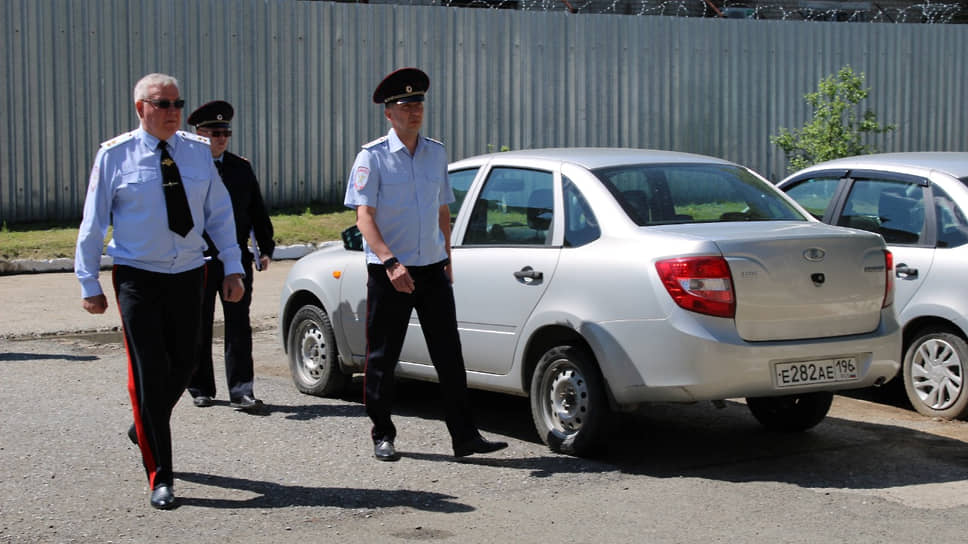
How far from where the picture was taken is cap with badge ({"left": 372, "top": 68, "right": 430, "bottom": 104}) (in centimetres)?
666

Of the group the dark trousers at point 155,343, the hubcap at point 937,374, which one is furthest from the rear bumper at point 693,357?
the dark trousers at point 155,343

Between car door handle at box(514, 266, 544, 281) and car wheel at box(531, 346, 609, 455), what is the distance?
1.28ft

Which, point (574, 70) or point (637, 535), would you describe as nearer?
point (637, 535)

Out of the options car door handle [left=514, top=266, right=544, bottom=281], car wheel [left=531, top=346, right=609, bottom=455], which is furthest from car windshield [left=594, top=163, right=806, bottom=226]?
car wheel [left=531, top=346, right=609, bottom=455]

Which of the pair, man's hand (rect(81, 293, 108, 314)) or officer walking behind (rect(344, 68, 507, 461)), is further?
officer walking behind (rect(344, 68, 507, 461))

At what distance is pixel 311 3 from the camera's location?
18562 millimetres

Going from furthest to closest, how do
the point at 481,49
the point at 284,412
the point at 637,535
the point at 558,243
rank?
the point at 481,49
the point at 284,412
the point at 558,243
the point at 637,535

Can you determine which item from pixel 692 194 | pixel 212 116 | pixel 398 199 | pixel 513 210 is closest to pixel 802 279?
pixel 692 194

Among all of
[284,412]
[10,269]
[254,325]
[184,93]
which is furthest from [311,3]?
[284,412]

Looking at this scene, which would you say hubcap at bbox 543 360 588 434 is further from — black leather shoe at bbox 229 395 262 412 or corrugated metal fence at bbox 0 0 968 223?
corrugated metal fence at bbox 0 0 968 223

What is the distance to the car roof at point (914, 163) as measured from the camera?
26.6ft

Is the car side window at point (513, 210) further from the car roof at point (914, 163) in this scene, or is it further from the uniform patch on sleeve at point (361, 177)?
the car roof at point (914, 163)

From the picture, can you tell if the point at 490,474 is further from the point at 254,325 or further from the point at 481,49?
the point at 481,49

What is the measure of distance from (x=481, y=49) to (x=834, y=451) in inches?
533
